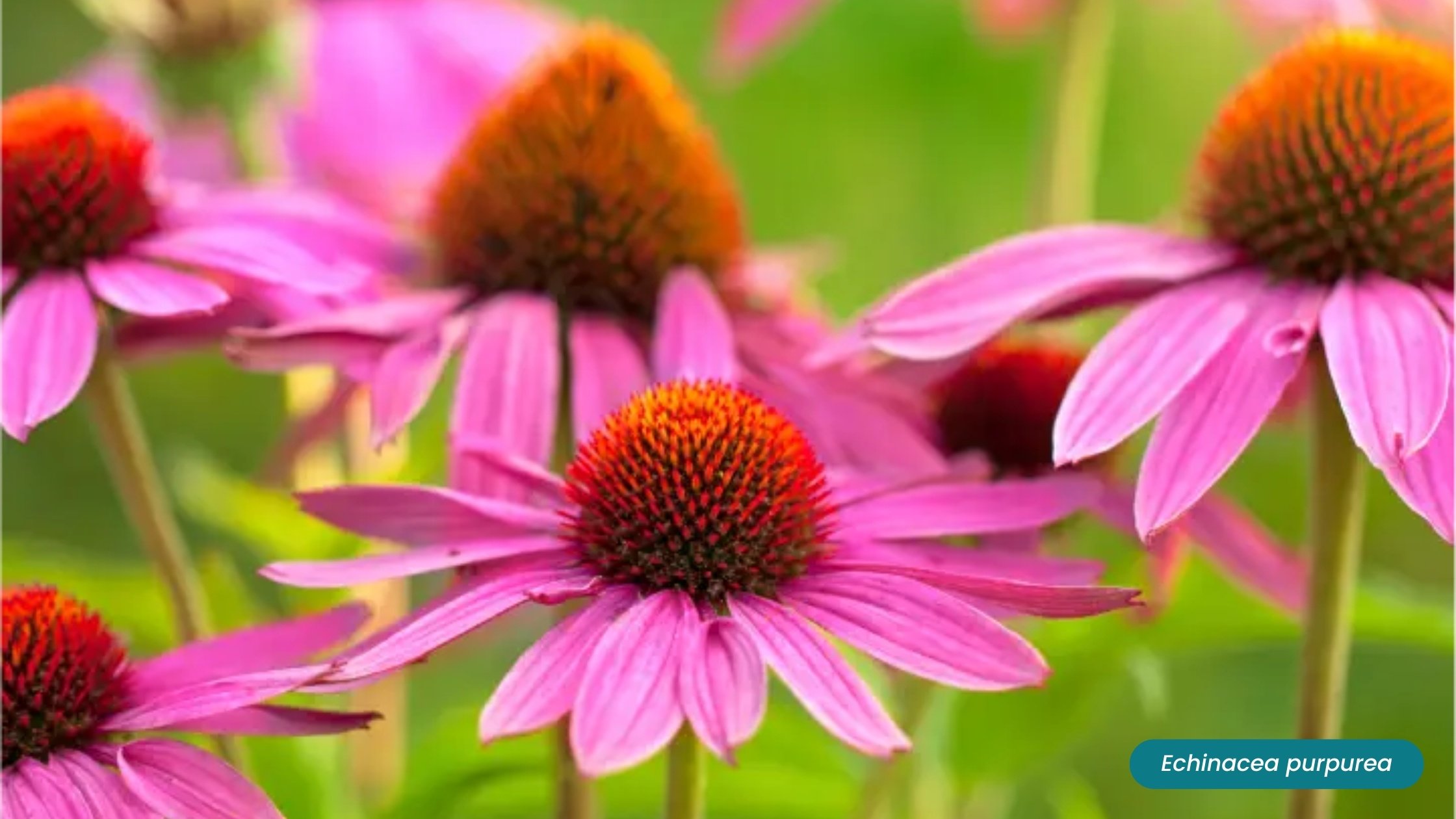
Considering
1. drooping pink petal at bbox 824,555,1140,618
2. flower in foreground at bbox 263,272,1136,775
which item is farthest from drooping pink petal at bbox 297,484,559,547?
drooping pink petal at bbox 824,555,1140,618

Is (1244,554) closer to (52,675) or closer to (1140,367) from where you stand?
(1140,367)

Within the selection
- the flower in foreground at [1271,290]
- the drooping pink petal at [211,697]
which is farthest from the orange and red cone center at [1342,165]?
the drooping pink petal at [211,697]

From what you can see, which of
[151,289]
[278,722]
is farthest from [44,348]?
[278,722]

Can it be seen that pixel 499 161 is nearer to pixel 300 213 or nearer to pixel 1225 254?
pixel 300 213

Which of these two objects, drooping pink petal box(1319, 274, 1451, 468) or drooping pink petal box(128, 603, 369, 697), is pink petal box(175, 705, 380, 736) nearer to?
drooping pink petal box(128, 603, 369, 697)

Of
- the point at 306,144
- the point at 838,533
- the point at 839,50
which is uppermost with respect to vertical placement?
Answer: the point at 839,50

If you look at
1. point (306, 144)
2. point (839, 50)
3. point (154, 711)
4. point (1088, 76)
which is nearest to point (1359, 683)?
point (1088, 76)
